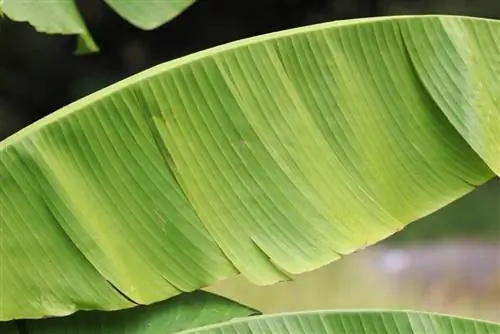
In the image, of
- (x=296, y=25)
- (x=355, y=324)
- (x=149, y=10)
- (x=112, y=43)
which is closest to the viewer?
(x=355, y=324)

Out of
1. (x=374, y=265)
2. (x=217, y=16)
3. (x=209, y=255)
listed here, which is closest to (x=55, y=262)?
(x=209, y=255)

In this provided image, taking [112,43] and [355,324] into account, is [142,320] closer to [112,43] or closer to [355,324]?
[355,324]

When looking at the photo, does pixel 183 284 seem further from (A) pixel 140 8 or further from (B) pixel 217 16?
(B) pixel 217 16

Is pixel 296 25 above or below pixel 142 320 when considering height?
above

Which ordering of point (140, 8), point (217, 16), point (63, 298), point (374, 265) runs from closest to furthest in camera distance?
point (63, 298) < point (140, 8) < point (374, 265) < point (217, 16)

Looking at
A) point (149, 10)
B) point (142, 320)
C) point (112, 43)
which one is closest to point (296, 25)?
point (112, 43)

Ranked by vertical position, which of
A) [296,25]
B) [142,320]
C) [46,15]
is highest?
[296,25]

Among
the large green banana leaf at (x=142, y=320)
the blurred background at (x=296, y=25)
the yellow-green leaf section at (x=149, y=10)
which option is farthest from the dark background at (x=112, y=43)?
the large green banana leaf at (x=142, y=320)
